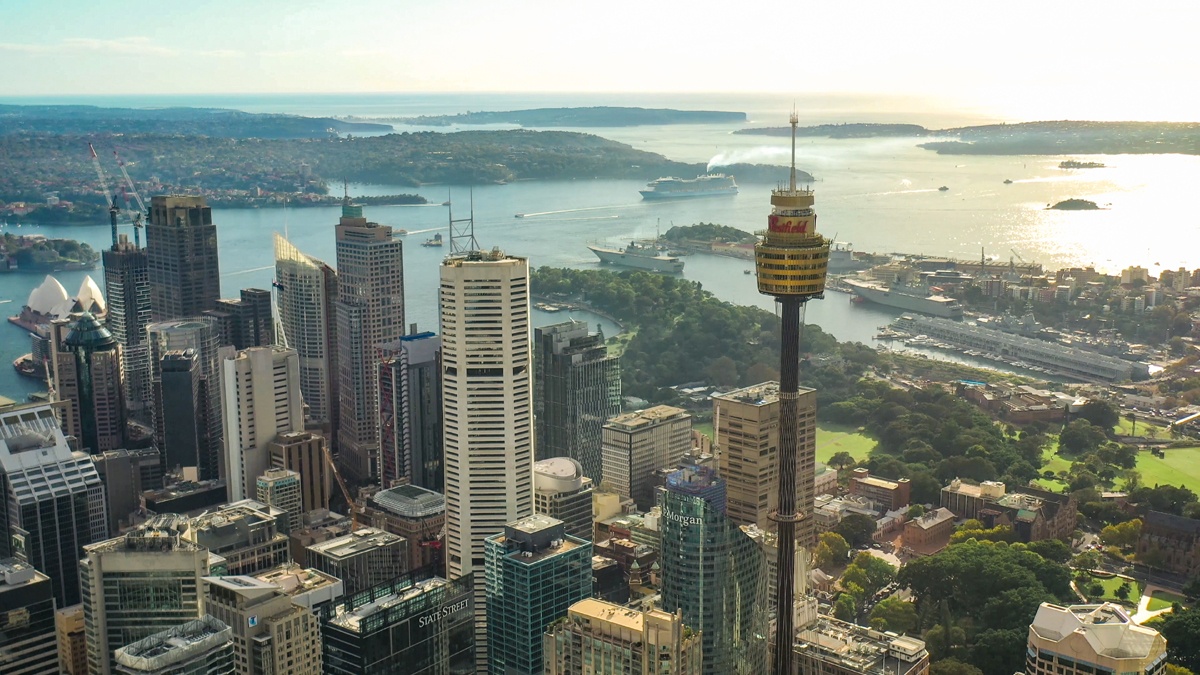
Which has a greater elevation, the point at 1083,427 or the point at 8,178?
the point at 8,178

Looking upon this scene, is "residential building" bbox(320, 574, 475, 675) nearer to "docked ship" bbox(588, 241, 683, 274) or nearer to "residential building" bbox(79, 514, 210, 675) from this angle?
"residential building" bbox(79, 514, 210, 675)

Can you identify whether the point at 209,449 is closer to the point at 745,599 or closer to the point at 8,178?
the point at 745,599

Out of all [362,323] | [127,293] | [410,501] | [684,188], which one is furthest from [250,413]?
[684,188]

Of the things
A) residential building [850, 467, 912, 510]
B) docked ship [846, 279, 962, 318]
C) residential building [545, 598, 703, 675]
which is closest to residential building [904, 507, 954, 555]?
residential building [850, 467, 912, 510]

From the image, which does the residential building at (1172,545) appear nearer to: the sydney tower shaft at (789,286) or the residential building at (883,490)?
the residential building at (883,490)

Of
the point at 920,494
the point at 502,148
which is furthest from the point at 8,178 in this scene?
the point at 920,494
